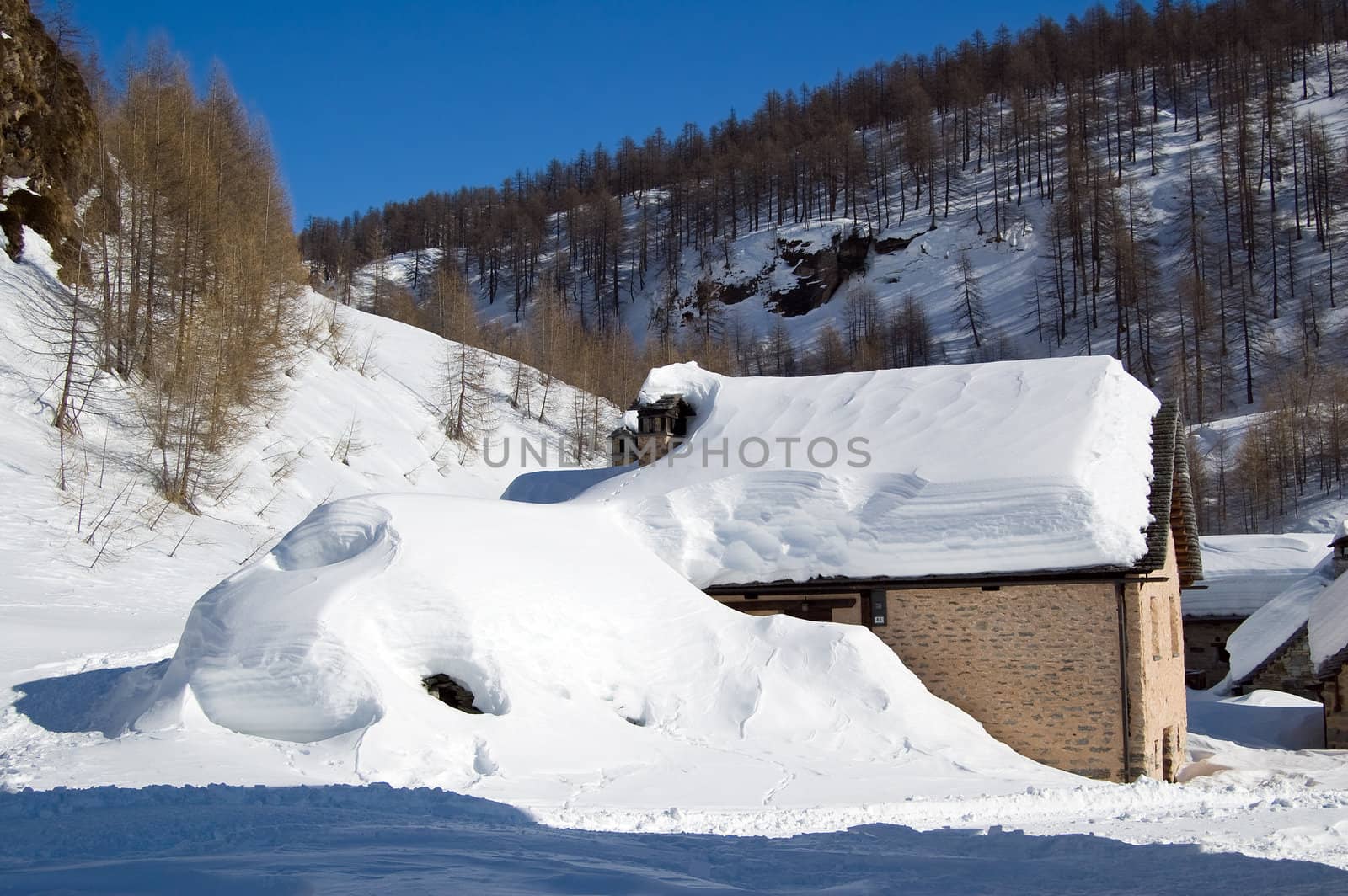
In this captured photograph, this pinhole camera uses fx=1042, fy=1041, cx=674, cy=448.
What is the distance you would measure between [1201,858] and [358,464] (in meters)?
33.3

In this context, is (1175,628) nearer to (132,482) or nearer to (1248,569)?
(1248,569)

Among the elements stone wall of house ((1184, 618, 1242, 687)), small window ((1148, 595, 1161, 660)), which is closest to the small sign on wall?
small window ((1148, 595, 1161, 660))

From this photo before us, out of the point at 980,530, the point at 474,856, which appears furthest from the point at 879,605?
the point at 474,856

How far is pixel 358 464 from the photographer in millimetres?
37500

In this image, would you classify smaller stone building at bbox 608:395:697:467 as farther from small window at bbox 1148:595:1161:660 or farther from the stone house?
small window at bbox 1148:595:1161:660

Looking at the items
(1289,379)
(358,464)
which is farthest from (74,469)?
(1289,379)

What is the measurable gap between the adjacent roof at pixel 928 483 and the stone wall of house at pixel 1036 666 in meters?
0.56

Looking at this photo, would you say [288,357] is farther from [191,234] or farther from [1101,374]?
[1101,374]

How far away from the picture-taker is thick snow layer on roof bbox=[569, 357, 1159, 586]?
16244mm

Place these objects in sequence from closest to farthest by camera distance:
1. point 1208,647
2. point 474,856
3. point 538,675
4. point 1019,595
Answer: point 474,856 < point 538,675 < point 1019,595 < point 1208,647

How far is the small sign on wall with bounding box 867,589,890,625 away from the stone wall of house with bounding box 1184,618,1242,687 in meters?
22.0

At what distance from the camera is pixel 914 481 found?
57.5 feet

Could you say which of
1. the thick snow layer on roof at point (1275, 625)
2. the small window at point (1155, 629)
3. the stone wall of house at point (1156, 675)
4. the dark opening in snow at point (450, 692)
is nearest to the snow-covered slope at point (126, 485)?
the dark opening in snow at point (450, 692)

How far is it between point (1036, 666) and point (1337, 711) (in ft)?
35.8
